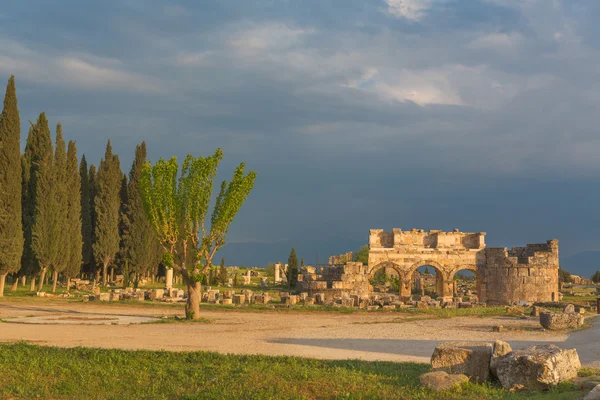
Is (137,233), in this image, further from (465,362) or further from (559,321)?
(465,362)

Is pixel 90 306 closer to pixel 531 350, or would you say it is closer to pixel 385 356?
pixel 385 356

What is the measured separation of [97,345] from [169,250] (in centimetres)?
740

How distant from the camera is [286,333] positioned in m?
17.0

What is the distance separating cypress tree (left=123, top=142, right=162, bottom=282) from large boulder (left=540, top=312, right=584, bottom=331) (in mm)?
30235

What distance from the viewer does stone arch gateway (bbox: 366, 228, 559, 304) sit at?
32.1 m

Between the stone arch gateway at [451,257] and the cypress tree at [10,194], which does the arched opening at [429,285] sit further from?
the cypress tree at [10,194]

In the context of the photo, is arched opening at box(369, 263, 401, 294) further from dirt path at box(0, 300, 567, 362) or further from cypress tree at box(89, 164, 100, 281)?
cypress tree at box(89, 164, 100, 281)

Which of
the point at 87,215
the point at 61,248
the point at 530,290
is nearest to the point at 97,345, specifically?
the point at 61,248

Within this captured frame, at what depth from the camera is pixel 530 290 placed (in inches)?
1236

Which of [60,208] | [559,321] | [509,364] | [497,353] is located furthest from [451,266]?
[509,364]

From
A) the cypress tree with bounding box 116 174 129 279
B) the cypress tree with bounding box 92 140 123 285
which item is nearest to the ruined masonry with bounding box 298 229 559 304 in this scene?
the cypress tree with bounding box 92 140 123 285

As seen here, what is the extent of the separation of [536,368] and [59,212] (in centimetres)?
2991

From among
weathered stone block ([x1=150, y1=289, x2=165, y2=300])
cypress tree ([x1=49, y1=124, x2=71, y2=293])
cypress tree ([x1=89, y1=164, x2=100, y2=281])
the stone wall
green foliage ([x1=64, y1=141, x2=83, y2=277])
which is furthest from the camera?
cypress tree ([x1=89, y1=164, x2=100, y2=281])

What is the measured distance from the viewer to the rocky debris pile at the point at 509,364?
9.05m
